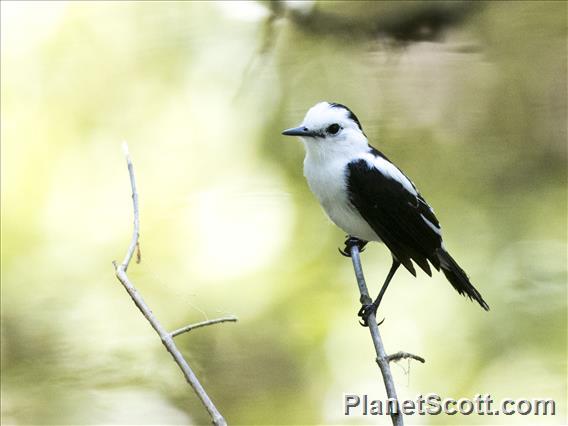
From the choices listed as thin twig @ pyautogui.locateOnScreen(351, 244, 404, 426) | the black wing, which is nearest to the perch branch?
thin twig @ pyautogui.locateOnScreen(351, 244, 404, 426)

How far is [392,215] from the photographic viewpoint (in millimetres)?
1532

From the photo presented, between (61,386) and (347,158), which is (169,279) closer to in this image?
(61,386)

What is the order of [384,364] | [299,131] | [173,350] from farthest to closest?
[299,131], [384,364], [173,350]

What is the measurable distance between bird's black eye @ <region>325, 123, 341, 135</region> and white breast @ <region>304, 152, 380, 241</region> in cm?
5

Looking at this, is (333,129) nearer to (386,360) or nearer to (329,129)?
(329,129)

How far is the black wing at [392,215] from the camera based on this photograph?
150cm

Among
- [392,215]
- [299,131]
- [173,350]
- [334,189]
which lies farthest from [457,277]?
[173,350]

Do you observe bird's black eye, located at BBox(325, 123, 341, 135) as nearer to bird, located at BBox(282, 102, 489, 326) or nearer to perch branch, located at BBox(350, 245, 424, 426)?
bird, located at BBox(282, 102, 489, 326)

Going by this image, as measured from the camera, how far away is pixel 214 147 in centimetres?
247

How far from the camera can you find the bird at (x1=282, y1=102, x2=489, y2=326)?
58.9 inches

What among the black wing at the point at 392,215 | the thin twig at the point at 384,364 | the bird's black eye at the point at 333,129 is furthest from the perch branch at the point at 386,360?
the bird's black eye at the point at 333,129

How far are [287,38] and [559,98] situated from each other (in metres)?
0.84

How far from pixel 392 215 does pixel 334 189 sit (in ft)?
0.39

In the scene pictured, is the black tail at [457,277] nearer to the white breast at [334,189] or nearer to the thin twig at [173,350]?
the white breast at [334,189]
